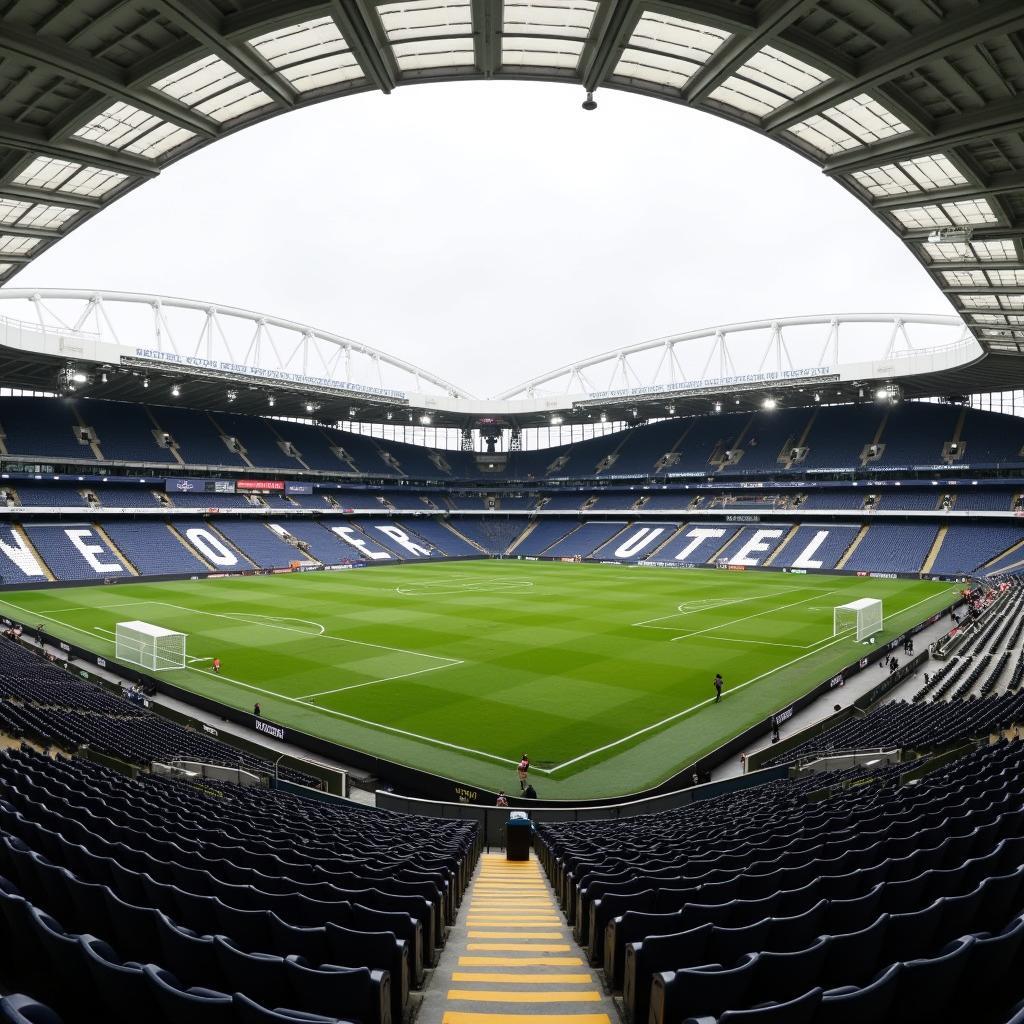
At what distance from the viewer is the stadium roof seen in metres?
11.6

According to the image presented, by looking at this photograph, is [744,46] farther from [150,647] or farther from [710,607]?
[710,607]

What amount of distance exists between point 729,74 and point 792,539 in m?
66.8

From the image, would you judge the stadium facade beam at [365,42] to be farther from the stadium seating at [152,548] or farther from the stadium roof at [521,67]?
the stadium seating at [152,548]

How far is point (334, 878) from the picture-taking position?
6574 mm

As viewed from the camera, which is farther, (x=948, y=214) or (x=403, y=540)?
(x=403, y=540)

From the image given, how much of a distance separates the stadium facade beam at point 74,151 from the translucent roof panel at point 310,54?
5677 mm

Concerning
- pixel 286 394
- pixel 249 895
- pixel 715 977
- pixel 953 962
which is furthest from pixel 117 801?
pixel 286 394

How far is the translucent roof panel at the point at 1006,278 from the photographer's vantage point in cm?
2647

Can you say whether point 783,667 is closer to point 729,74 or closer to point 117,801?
point 729,74

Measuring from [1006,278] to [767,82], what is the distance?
19157 mm

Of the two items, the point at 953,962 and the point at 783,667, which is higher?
the point at 953,962

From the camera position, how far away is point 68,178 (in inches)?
716

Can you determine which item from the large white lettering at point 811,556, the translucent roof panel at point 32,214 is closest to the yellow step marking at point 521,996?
the translucent roof panel at point 32,214

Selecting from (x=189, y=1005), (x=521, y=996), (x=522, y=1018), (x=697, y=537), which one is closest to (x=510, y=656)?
(x=521, y=996)
